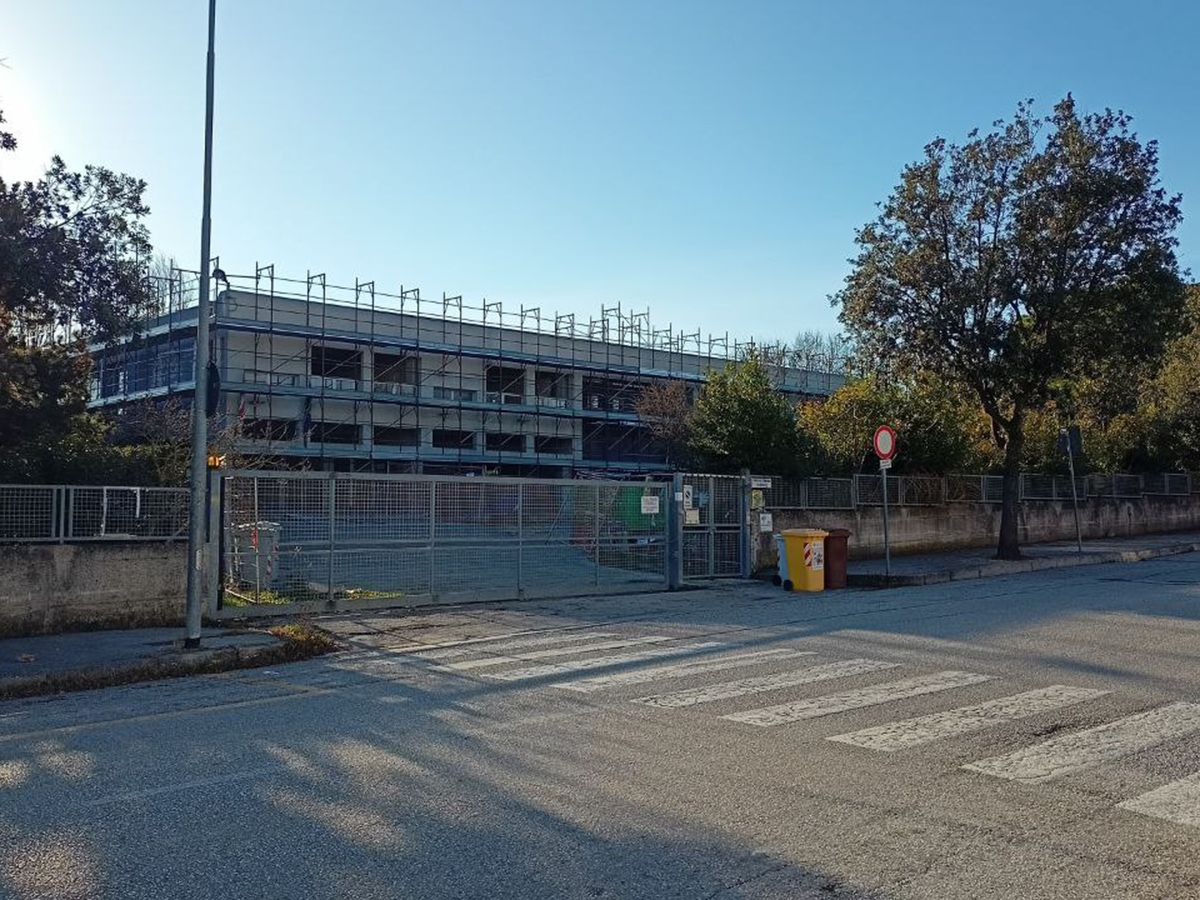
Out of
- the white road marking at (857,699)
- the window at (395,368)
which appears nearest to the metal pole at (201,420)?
the white road marking at (857,699)

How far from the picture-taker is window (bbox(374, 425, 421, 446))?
48.5 metres

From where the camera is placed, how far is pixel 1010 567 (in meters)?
22.6

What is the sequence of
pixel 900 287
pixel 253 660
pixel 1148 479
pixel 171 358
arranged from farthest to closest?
pixel 171 358 → pixel 1148 479 → pixel 900 287 → pixel 253 660

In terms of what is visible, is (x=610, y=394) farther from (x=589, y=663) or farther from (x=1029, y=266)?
(x=589, y=663)

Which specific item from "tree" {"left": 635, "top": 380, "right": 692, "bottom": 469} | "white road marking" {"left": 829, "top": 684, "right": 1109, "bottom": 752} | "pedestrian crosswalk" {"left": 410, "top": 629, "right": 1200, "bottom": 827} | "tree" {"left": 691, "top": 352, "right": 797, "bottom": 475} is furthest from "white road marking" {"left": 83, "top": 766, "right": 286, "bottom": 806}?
"tree" {"left": 635, "top": 380, "right": 692, "bottom": 469}

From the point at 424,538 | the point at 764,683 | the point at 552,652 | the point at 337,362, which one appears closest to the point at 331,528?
the point at 424,538

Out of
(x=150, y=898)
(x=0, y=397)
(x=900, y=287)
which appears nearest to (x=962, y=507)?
(x=900, y=287)

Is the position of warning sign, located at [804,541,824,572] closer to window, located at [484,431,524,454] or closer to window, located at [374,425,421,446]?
window, located at [374,425,421,446]

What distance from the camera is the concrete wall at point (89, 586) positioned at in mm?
12882

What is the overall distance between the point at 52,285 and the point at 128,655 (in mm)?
5753

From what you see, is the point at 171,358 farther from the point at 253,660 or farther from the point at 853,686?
the point at 853,686

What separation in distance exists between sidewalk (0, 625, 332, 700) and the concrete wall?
0.29 m

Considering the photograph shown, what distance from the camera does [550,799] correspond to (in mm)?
5918

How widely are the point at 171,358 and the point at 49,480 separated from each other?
29.9m
